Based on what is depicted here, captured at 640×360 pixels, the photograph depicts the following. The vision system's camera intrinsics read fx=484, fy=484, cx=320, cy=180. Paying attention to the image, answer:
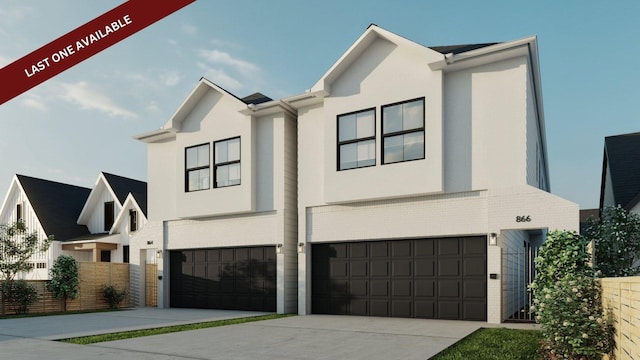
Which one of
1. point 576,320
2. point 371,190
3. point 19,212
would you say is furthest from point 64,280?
point 576,320

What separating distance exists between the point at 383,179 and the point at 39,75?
8.28m

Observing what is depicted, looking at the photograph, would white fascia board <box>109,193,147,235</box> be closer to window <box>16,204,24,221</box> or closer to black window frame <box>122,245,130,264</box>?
black window frame <box>122,245,130,264</box>

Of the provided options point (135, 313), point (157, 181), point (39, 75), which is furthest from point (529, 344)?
point (157, 181)

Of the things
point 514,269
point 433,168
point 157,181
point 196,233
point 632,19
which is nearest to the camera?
point 433,168

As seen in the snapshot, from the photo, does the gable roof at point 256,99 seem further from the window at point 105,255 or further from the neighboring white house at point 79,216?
the window at point 105,255

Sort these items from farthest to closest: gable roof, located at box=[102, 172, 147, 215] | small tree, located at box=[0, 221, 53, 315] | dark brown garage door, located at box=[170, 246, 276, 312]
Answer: gable roof, located at box=[102, 172, 147, 215], small tree, located at box=[0, 221, 53, 315], dark brown garage door, located at box=[170, 246, 276, 312]

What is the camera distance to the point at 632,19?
14.6 m

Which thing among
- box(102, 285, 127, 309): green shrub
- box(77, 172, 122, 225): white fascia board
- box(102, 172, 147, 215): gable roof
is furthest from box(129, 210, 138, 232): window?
box(102, 285, 127, 309): green shrub

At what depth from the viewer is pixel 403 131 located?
13023mm

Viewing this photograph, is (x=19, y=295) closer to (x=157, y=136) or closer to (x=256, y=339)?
(x=157, y=136)

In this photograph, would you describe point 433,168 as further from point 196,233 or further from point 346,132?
point 196,233

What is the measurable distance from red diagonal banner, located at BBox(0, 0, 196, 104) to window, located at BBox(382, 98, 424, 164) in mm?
6526

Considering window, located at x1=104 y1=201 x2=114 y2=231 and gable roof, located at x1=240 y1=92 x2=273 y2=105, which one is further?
window, located at x1=104 y1=201 x2=114 y2=231

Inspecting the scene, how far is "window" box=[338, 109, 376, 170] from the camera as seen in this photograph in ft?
44.6
